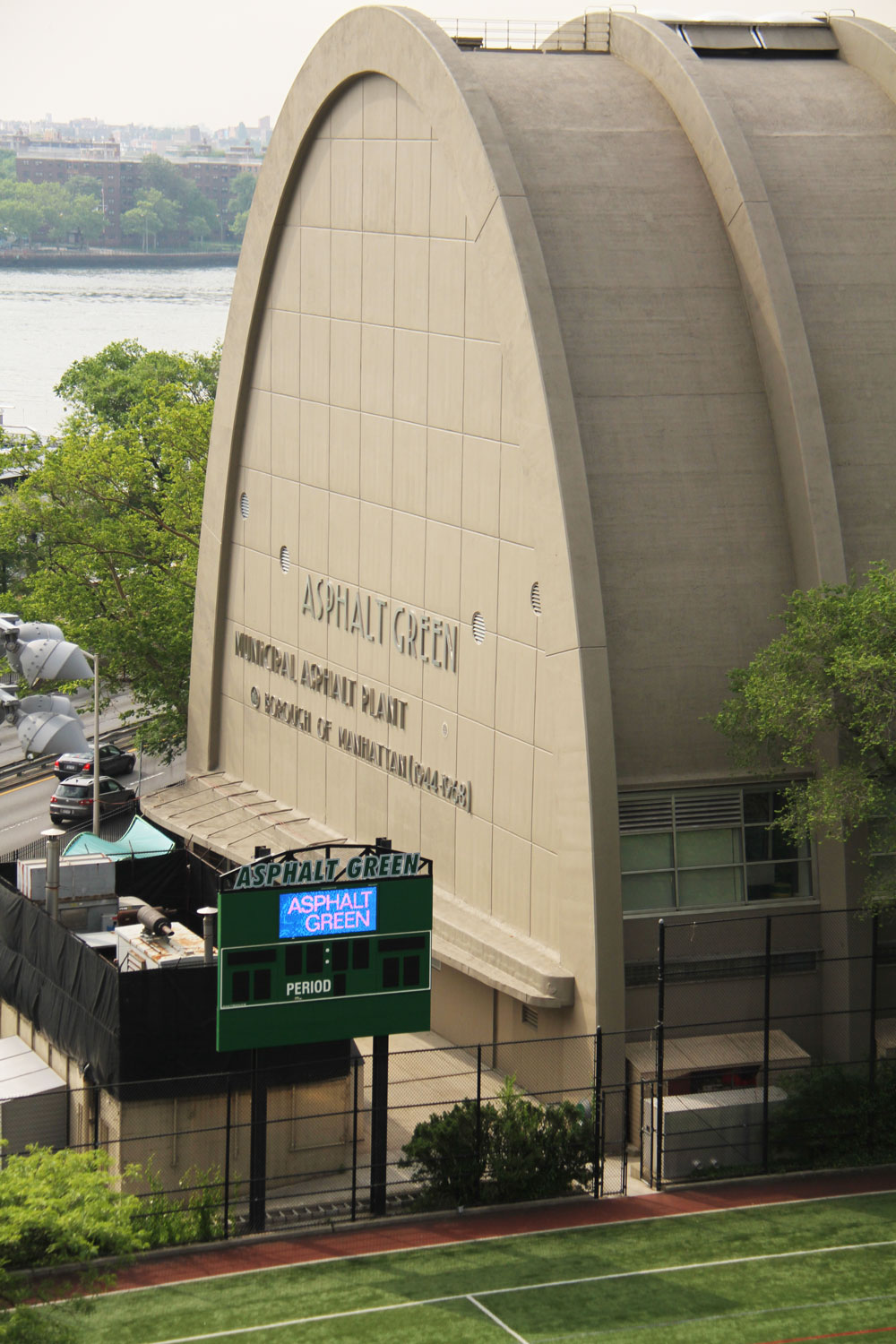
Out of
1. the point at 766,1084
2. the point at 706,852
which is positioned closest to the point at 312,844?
the point at 706,852

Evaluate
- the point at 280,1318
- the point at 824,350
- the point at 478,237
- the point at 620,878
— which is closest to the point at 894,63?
the point at 824,350

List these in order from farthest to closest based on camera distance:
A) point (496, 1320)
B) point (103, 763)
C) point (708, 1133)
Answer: point (103, 763), point (708, 1133), point (496, 1320)

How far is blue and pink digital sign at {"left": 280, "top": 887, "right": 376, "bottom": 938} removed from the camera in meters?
25.8

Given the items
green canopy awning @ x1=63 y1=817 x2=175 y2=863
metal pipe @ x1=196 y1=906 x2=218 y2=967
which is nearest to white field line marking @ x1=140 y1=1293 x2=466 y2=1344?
metal pipe @ x1=196 y1=906 x2=218 y2=967

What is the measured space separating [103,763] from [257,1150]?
3808 cm

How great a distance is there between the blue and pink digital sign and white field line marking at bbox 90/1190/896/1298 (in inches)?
194

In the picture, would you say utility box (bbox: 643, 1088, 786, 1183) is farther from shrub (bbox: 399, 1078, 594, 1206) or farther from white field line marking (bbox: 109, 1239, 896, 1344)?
white field line marking (bbox: 109, 1239, 896, 1344)

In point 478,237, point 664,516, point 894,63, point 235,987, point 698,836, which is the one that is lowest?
point 235,987

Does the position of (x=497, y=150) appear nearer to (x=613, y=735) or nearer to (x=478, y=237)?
(x=478, y=237)

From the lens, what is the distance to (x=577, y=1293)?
24406mm

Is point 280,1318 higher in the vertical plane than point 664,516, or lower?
lower

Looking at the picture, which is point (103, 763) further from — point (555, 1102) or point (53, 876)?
point (555, 1102)

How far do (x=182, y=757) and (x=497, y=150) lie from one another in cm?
3961

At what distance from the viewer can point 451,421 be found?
113ft
